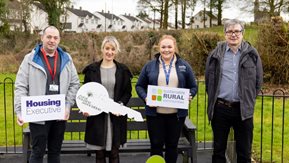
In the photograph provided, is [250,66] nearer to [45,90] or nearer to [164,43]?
[164,43]

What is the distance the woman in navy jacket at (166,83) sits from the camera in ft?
14.2

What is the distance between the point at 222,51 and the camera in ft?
13.9

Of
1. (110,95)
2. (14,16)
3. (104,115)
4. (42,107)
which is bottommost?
(104,115)

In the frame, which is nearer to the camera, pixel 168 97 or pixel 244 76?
pixel 244 76

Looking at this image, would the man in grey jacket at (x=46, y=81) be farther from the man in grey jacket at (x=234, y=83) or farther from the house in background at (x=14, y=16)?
the house in background at (x=14, y=16)

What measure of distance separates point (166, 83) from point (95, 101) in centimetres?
83

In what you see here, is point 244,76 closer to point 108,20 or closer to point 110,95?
point 110,95

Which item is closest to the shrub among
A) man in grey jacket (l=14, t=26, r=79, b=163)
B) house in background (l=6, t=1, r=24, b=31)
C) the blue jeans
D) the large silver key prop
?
the large silver key prop

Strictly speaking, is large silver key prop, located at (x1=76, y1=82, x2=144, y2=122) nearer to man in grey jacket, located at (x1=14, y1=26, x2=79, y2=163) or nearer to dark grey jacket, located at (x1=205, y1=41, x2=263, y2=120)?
man in grey jacket, located at (x1=14, y1=26, x2=79, y2=163)

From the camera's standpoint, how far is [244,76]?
4.10 metres

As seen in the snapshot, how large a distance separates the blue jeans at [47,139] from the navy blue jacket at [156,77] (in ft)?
3.26

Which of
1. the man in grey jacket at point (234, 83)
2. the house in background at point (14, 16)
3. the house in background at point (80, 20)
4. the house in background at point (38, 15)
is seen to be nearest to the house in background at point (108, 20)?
the house in background at point (80, 20)

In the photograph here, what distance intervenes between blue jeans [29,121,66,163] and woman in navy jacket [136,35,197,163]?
1031mm

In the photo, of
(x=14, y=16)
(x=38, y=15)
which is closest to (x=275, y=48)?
(x=14, y=16)
